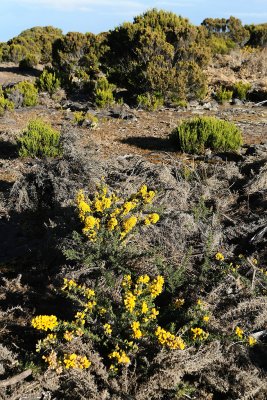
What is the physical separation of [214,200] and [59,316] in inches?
95.0

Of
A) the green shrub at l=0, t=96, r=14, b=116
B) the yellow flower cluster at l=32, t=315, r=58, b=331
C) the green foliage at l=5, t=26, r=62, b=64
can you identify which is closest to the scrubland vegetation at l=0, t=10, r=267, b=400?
the yellow flower cluster at l=32, t=315, r=58, b=331

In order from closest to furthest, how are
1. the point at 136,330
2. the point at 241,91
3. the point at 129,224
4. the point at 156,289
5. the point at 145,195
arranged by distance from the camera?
the point at 136,330 → the point at 156,289 → the point at 129,224 → the point at 145,195 → the point at 241,91

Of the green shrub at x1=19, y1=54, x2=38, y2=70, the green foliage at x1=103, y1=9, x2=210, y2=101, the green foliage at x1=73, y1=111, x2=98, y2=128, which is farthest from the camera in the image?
the green shrub at x1=19, y1=54, x2=38, y2=70

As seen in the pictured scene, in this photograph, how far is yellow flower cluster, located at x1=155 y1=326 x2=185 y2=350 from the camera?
272 cm

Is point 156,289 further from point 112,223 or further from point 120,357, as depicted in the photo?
point 112,223

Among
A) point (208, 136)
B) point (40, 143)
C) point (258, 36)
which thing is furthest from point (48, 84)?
point (258, 36)

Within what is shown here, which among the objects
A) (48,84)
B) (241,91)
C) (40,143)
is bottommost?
(40,143)

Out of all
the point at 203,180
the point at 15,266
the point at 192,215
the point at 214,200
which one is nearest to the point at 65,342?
the point at 15,266

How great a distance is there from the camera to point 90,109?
32.4ft

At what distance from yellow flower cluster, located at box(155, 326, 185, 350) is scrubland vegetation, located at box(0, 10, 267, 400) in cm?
1

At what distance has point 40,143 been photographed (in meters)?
6.88

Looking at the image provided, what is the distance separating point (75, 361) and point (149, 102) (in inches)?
320

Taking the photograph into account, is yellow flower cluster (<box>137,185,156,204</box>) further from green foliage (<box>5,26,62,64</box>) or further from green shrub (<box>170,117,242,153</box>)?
green foliage (<box>5,26,62,64</box>)

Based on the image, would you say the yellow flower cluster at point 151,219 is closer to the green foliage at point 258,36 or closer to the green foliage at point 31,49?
the green foliage at point 31,49
